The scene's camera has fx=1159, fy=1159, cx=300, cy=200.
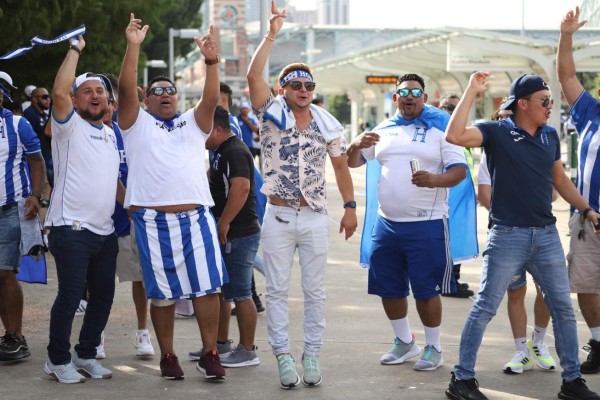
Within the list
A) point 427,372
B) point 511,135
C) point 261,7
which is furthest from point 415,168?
point 261,7

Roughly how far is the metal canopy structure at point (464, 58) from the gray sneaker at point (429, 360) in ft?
23.1

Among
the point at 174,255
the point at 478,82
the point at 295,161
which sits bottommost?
the point at 174,255

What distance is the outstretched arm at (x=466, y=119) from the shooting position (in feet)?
21.5

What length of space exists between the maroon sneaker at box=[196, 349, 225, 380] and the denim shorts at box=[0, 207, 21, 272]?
5.26 ft

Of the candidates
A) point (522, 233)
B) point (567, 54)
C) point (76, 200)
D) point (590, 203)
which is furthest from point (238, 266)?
point (567, 54)

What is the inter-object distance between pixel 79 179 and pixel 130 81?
0.71 metres

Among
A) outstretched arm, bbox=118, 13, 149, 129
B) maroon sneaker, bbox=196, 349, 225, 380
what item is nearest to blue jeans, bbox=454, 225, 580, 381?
maroon sneaker, bbox=196, 349, 225, 380

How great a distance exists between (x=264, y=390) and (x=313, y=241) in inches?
38.5

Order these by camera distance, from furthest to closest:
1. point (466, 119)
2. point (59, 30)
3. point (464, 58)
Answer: point (464, 58) → point (59, 30) → point (466, 119)

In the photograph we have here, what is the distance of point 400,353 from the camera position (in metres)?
7.98

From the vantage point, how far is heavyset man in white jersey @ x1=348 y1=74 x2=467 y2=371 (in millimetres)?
7754

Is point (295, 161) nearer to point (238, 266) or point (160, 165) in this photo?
point (160, 165)

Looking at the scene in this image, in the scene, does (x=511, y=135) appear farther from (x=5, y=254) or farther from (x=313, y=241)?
(x=5, y=254)

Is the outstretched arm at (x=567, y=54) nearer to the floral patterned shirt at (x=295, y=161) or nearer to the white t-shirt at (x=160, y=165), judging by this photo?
the floral patterned shirt at (x=295, y=161)
